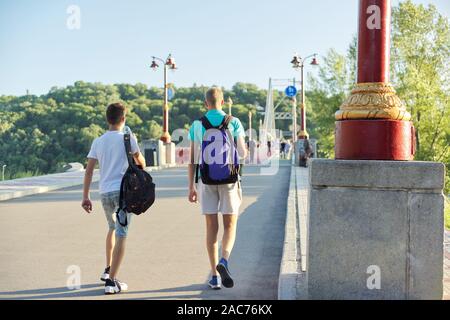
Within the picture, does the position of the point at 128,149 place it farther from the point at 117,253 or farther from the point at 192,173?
the point at 117,253

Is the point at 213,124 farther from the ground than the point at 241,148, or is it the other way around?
the point at 213,124

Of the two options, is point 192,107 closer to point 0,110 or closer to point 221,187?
point 0,110

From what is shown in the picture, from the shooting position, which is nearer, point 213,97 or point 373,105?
point 373,105

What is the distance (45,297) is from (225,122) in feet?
6.55

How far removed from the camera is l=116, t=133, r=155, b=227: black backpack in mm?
4328

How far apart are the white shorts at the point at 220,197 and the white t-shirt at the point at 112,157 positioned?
67cm

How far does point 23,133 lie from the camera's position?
59188 mm

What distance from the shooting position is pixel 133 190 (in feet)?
14.2

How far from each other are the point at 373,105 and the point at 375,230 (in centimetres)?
95

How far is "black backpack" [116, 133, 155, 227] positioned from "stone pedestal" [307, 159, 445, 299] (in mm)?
1352

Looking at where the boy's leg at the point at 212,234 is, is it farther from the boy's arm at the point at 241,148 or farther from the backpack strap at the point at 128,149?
the backpack strap at the point at 128,149

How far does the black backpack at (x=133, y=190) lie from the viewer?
4328mm


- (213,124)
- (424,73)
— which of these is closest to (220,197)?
(213,124)

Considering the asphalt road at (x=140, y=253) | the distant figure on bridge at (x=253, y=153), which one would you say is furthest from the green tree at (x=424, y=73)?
the asphalt road at (x=140, y=253)
